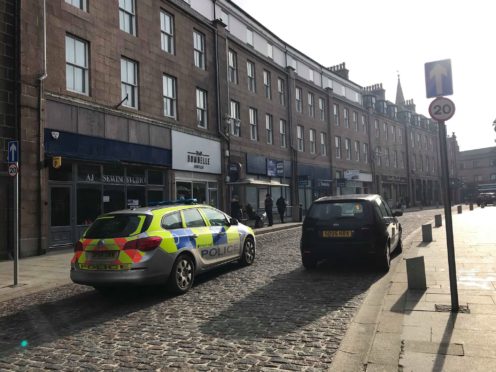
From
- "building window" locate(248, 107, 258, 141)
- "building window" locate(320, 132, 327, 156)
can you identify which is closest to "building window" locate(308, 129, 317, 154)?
"building window" locate(320, 132, 327, 156)

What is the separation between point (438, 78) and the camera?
5.41m

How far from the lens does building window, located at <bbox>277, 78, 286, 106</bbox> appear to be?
2884 centimetres

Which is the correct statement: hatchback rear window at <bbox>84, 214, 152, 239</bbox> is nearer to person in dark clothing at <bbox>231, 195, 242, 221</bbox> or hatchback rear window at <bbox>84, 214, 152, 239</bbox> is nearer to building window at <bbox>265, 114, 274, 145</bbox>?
person in dark clothing at <bbox>231, 195, 242, 221</bbox>

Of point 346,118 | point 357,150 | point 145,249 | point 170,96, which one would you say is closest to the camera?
point 145,249

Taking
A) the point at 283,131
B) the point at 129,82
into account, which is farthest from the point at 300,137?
the point at 129,82

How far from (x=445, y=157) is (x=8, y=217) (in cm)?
1139

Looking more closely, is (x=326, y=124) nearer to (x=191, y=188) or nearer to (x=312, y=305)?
(x=191, y=188)

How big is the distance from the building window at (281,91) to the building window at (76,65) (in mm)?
16128

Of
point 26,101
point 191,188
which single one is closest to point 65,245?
point 26,101

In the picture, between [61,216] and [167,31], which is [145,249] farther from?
[167,31]

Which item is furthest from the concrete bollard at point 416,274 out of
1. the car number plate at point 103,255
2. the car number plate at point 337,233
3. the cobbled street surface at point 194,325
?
the car number plate at point 103,255

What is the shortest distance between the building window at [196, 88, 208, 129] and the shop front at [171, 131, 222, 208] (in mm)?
950

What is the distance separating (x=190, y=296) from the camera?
22.4ft

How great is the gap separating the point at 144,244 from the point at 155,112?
12.3 metres
